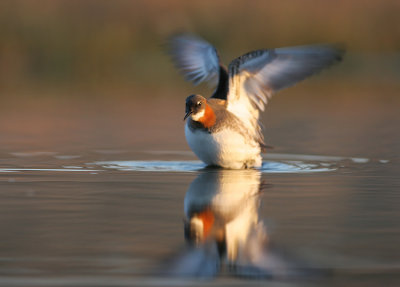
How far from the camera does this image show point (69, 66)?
2783 centimetres

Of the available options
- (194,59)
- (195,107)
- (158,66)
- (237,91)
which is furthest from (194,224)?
(158,66)

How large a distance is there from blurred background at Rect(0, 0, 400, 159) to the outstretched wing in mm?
2416

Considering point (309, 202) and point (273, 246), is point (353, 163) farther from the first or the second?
point (273, 246)

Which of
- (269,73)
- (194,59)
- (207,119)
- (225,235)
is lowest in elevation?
(225,235)

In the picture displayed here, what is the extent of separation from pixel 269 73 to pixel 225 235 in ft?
15.6

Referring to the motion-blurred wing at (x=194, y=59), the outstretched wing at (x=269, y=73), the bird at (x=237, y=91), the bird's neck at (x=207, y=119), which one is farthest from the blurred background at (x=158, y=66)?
the bird's neck at (x=207, y=119)

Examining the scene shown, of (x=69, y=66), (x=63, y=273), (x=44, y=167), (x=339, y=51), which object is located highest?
(x=69, y=66)

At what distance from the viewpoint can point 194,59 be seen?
36.3 feet

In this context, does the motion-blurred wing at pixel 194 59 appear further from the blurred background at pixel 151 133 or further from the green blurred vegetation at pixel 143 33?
the green blurred vegetation at pixel 143 33

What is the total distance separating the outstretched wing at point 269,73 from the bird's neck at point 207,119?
62 centimetres

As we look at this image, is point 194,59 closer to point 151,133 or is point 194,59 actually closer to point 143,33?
point 151,133

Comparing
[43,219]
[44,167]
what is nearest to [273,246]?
[43,219]

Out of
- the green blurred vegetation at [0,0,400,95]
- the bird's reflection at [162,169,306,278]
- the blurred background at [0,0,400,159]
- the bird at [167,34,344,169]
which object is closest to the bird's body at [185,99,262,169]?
the bird at [167,34,344,169]

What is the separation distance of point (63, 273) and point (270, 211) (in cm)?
225
